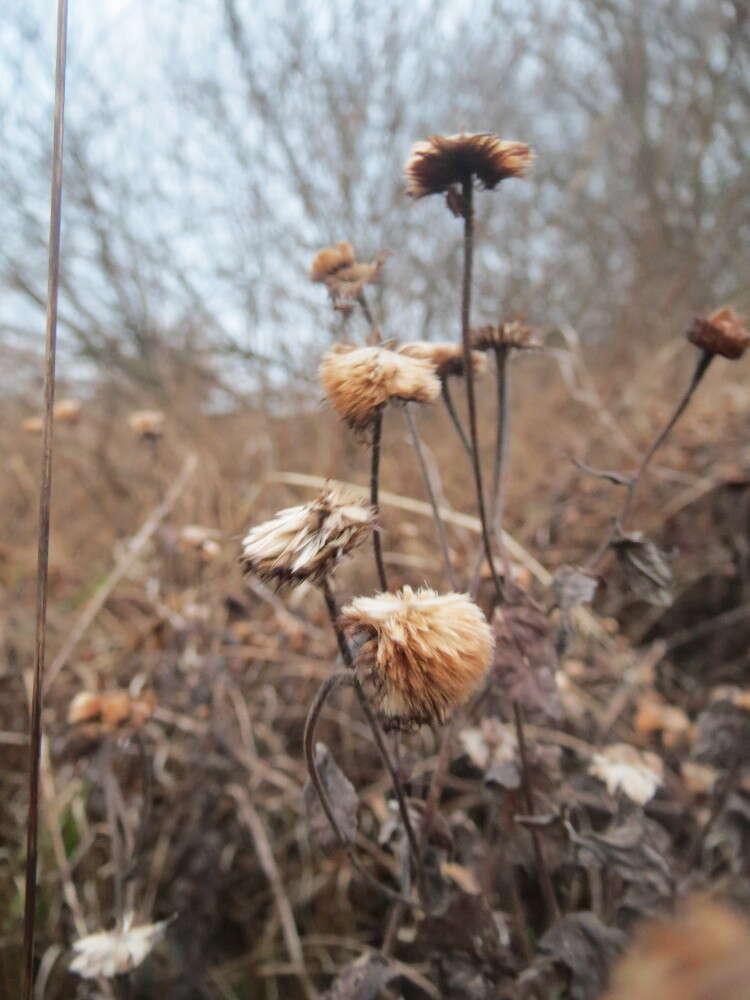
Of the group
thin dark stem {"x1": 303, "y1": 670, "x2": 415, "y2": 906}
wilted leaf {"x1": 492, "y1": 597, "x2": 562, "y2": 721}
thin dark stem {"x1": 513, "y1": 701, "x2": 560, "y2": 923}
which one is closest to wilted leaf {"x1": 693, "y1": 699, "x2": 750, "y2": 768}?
thin dark stem {"x1": 513, "y1": 701, "x2": 560, "y2": 923}

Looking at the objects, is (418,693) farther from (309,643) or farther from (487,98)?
(487,98)

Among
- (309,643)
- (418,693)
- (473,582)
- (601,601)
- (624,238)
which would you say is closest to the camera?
(418,693)

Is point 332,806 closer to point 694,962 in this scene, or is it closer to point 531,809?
point 531,809

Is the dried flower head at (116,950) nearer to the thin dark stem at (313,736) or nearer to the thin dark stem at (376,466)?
the thin dark stem at (313,736)

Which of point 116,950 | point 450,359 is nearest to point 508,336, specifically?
point 450,359

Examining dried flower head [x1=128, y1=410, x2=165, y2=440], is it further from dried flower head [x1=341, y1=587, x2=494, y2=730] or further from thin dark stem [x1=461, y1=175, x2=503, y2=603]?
dried flower head [x1=341, y1=587, x2=494, y2=730]

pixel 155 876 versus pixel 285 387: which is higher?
pixel 285 387

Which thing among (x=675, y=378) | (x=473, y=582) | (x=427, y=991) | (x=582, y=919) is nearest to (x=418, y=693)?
(x=473, y=582)
